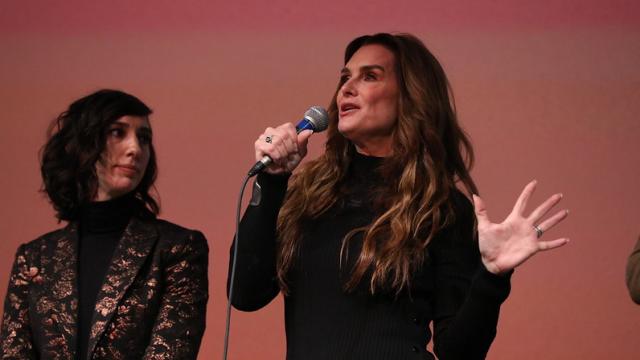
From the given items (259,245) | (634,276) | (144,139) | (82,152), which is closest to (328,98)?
(144,139)

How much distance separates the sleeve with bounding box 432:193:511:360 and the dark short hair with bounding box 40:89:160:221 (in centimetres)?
93

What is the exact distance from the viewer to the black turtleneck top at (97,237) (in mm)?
2686

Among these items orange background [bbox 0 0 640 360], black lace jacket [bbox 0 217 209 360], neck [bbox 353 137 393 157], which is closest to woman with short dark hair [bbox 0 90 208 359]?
black lace jacket [bbox 0 217 209 360]

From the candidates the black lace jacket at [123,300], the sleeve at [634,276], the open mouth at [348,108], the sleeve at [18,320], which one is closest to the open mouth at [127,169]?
the black lace jacket at [123,300]

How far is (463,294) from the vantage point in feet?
7.64

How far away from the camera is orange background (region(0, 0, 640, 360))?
11.0ft

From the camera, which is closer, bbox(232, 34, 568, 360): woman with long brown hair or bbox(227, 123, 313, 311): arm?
bbox(232, 34, 568, 360): woman with long brown hair

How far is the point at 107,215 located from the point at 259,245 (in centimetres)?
60

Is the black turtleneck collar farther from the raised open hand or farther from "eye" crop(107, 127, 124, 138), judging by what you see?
the raised open hand

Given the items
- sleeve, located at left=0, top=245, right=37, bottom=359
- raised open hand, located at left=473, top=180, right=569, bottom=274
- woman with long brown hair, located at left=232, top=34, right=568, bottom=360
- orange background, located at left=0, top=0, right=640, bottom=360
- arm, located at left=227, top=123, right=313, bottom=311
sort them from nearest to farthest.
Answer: raised open hand, located at left=473, top=180, right=569, bottom=274 < woman with long brown hair, located at left=232, top=34, right=568, bottom=360 < arm, located at left=227, top=123, right=313, bottom=311 < sleeve, located at left=0, top=245, right=37, bottom=359 < orange background, located at left=0, top=0, right=640, bottom=360

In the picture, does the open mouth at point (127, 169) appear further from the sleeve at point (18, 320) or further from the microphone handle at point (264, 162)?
the microphone handle at point (264, 162)

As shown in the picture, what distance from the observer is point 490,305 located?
7.06 feet

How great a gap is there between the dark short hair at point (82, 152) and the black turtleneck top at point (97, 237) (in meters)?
0.05

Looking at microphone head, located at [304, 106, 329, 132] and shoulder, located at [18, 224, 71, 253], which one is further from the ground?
microphone head, located at [304, 106, 329, 132]
